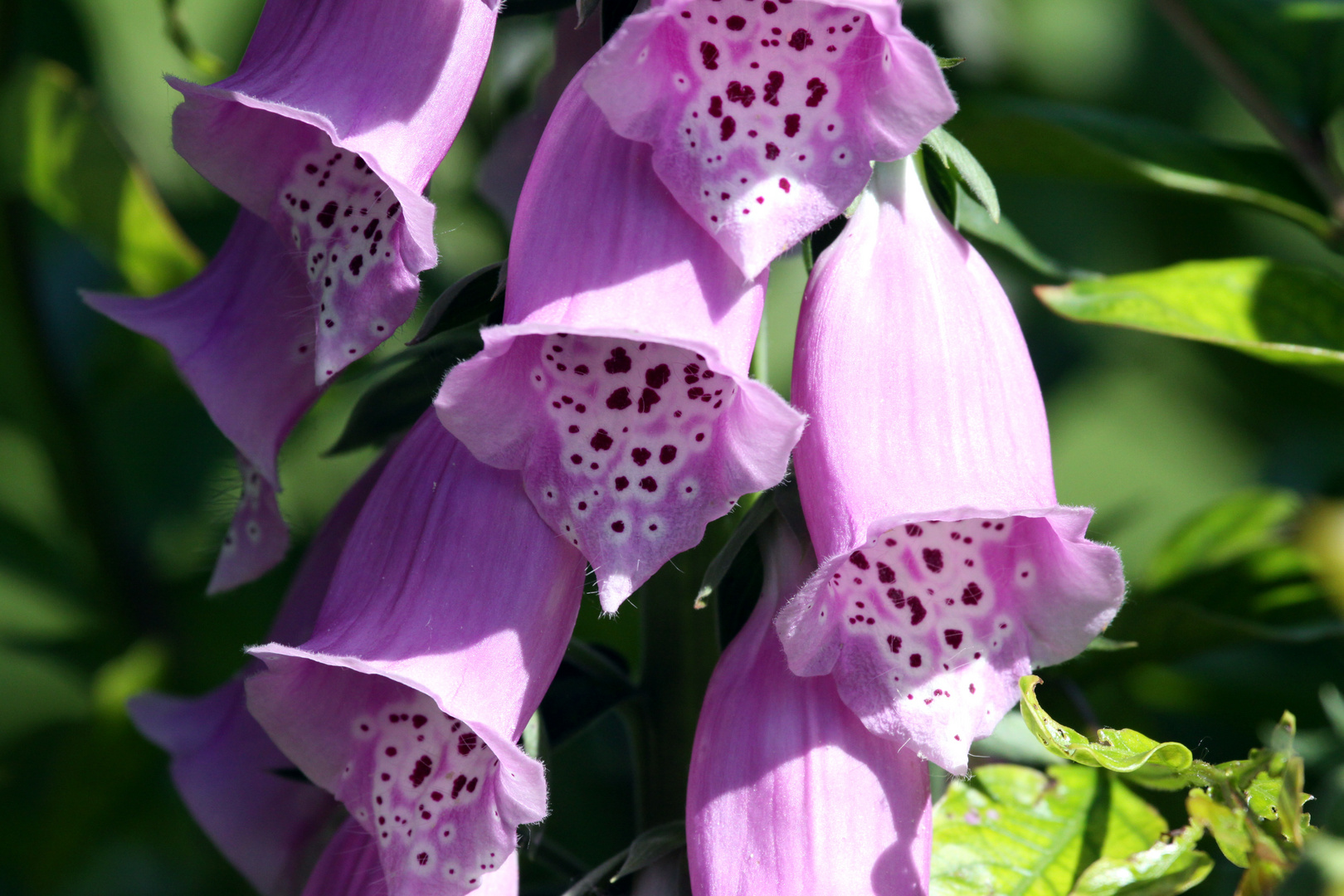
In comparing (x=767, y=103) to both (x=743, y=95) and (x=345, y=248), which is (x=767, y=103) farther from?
(x=345, y=248)

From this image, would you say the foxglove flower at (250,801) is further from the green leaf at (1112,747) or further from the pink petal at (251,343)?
the green leaf at (1112,747)

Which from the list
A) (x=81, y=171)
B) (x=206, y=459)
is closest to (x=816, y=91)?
(x=81, y=171)

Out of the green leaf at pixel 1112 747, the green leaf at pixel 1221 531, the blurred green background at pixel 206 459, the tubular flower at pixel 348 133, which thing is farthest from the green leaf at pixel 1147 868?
the green leaf at pixel 1221 531

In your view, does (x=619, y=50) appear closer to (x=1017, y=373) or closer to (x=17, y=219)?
(x=1017, y=373)

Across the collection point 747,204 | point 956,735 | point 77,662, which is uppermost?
point 747,204

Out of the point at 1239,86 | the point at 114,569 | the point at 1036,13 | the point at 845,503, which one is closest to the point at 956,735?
the point at 845,503

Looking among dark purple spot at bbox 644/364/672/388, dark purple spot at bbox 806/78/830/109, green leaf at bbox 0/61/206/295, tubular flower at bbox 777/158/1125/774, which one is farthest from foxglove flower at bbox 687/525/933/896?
green leaf at bbox 0/61/206/295
